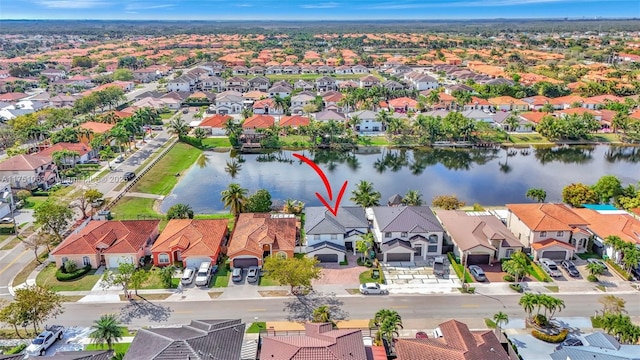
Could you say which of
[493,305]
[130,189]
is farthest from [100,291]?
[493,305]

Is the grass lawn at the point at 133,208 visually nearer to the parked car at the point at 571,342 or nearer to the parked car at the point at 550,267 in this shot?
the parked car at the point at 550,267

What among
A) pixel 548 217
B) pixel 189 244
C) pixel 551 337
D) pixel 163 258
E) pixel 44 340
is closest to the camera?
pixel 44 340

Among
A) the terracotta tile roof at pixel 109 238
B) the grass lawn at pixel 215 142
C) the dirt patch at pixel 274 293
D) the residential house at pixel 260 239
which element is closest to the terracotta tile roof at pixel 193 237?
the residential house at pixel 260 239

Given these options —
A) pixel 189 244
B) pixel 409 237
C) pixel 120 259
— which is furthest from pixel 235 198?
pixel 409 237

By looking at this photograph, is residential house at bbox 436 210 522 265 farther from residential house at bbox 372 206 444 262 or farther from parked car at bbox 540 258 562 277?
parked car at bbox 540 258 562 277

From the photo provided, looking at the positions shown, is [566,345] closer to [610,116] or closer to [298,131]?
[298,131]

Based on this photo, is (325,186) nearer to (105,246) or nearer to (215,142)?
(215,142)

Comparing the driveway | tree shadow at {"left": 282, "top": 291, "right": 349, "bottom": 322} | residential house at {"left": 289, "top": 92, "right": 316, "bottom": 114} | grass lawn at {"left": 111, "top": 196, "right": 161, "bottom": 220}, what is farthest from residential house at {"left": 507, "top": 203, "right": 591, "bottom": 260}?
residential house at {"left": 289, "top": 92, "right": 316, "bottom": 114}
